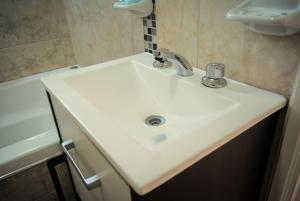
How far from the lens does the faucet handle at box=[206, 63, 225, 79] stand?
67 cm

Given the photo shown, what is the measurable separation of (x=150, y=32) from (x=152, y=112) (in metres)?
0.38

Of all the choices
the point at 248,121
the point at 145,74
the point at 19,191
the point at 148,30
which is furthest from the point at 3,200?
the point at 248,121

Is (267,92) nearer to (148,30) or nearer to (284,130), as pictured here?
(284,130)

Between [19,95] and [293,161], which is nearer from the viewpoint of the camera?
[293,161]

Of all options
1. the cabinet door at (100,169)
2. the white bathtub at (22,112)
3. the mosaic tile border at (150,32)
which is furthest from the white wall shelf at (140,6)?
the white bathtub at (22,112)

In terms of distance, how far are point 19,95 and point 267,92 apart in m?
1.73

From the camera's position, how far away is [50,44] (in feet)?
6.00

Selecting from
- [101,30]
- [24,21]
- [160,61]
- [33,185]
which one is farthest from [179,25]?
[24,21]

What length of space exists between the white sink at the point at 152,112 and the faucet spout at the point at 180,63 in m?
0.03

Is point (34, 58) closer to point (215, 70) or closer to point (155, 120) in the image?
point (155, 120)

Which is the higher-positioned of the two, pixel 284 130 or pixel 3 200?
pixel 284 130

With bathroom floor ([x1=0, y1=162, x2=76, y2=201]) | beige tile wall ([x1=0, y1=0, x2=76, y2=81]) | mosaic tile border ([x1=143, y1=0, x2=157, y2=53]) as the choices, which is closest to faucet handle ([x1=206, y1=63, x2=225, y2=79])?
mosaic tile border ([x1=143, y1=0, x2=157, y2=53])

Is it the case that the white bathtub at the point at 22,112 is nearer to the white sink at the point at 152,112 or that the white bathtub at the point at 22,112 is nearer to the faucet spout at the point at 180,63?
the white sink at the point at 152,112


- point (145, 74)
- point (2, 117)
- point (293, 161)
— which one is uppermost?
point (145, 74)
